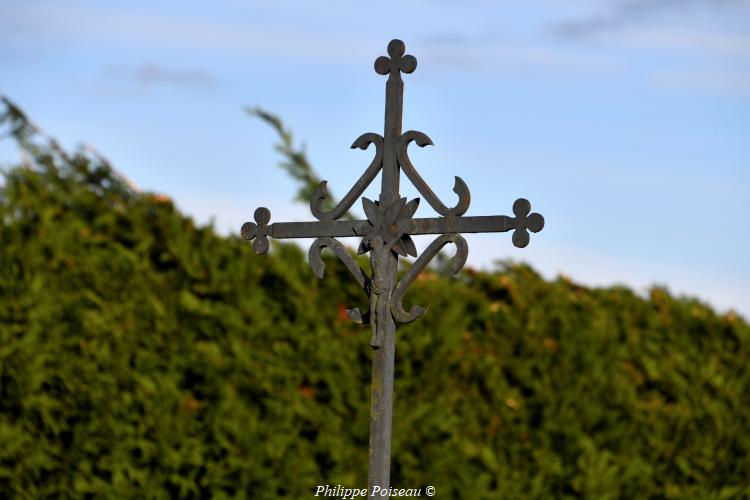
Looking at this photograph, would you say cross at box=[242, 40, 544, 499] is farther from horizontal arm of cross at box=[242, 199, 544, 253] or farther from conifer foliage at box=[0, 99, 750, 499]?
conifer foliage at box=[0, 99, 750, 499]

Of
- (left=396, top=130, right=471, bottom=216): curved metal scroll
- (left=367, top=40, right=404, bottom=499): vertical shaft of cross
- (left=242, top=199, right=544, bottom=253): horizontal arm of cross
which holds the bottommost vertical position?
(left=367, top=40, right=404, bottom=499): vertical shaft of cross

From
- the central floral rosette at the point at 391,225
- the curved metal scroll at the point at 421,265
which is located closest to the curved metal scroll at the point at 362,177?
the central floral rosette at the point at 391,225

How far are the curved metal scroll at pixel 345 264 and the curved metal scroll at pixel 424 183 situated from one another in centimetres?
37

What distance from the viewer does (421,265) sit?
4.16 metres

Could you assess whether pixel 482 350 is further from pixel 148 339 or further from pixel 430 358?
pixel 148 339

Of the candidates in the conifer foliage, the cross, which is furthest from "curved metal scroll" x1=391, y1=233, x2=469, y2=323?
the conifer foliage

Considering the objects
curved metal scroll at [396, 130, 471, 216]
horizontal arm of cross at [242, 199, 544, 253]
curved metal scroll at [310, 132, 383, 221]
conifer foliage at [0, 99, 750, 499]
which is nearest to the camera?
horizontal arm of cross at [242, 199, 544, 253]

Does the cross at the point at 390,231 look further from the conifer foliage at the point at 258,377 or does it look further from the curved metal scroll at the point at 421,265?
the conifer foliage at the point at 258,377

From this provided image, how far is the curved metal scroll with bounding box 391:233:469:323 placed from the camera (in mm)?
4074

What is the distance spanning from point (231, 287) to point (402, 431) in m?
1.52

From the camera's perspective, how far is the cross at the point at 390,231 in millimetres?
4074

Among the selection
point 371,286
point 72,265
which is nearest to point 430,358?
point 72,265

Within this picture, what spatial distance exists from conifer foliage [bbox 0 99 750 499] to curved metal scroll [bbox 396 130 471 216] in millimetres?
3339

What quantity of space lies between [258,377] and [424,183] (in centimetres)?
343
